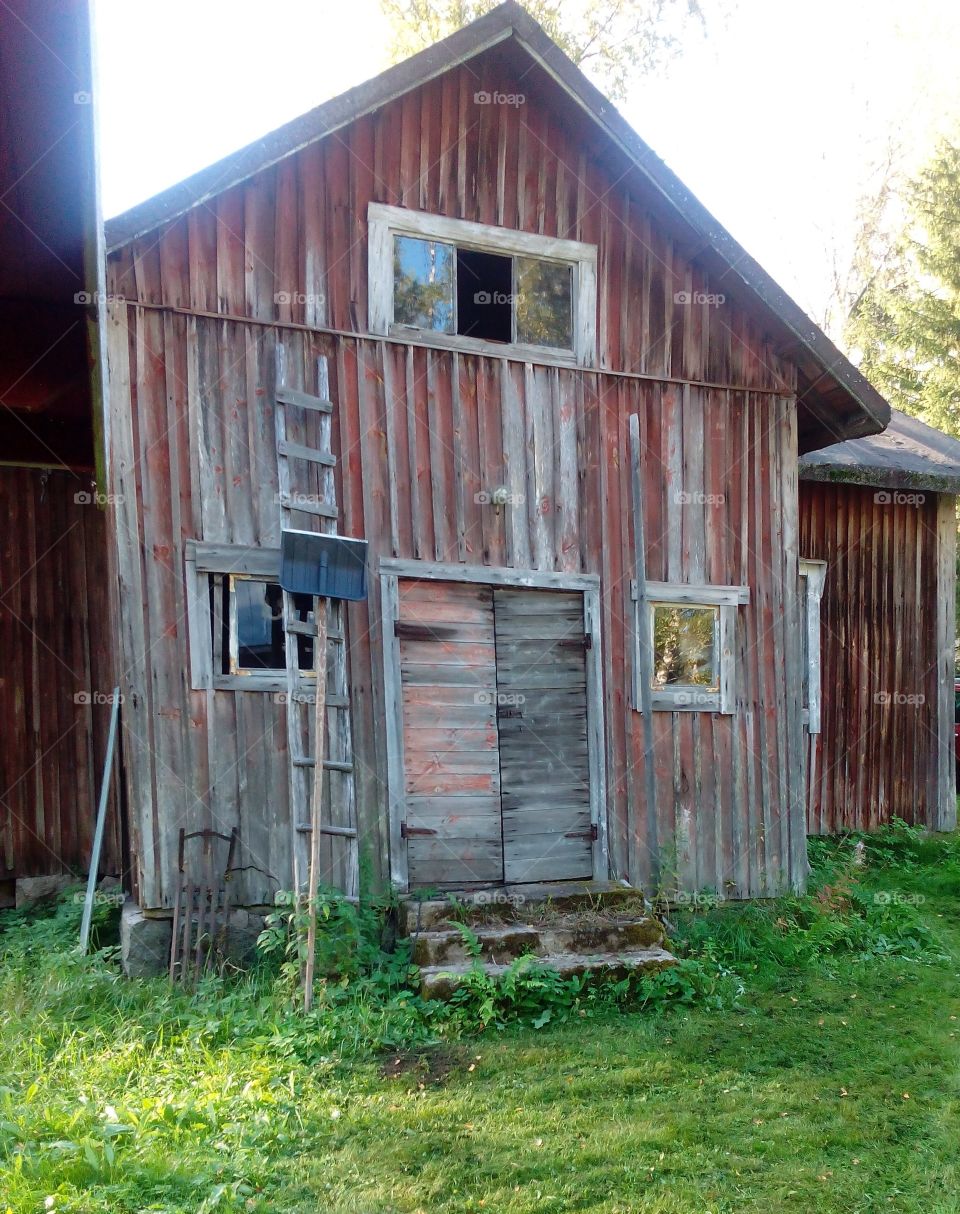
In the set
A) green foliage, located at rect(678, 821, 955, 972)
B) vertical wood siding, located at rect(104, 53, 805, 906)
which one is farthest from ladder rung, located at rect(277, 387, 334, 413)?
green foliage, located at rect(678, 821, 955, 972)

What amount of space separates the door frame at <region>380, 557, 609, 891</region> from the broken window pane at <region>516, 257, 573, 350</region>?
207 centimetres

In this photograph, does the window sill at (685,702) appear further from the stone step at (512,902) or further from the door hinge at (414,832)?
the door hinge at (414,832)

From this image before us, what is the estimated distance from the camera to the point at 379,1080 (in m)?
5.29

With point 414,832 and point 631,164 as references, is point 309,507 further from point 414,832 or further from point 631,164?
point 631,164

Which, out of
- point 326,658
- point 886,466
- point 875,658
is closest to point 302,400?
point 326,658

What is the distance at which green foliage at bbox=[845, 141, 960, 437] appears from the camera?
21.3m

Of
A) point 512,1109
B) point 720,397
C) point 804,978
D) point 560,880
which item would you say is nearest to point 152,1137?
point 512,1109

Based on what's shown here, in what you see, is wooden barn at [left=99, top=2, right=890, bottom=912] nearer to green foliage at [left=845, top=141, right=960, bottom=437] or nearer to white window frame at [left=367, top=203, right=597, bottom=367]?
white window frame at [left=367, top=203, right=597, bottom=367]

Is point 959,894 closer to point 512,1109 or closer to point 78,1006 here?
point 512,1109

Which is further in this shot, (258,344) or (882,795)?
(882,795)

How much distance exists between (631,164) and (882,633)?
21.0ft

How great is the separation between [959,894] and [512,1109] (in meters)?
6.67

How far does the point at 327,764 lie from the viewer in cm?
692

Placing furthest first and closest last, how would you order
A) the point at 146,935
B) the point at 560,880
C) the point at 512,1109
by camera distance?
the point at 560,880
the point at 146,935
the point at 512,1109
